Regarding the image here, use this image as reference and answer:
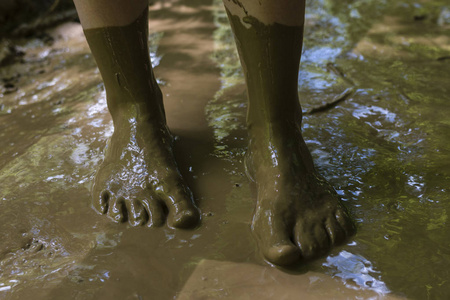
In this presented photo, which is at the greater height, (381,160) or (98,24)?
(98,24)


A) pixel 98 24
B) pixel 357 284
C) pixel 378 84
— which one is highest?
pixel 98 24

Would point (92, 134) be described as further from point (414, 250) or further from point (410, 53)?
point (410, 53)

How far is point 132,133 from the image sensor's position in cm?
146

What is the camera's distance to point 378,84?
204 centimetres

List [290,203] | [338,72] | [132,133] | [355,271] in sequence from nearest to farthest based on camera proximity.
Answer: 1. [355,271]
2. [290,203]
3. [132,133]
4. [338,72]

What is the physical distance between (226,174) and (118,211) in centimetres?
38

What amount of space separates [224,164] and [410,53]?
57.7 inches

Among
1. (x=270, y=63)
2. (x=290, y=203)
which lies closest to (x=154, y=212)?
(x=290, y=203)

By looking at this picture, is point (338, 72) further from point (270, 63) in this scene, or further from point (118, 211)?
point (118, 211)

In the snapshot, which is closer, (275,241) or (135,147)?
(275,241)

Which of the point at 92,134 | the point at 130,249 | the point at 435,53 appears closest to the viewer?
the point at 130,249

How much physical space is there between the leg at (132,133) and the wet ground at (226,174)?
0.07 metres

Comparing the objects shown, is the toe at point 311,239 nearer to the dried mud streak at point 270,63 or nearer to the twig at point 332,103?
the dried mud streak at point 270,63

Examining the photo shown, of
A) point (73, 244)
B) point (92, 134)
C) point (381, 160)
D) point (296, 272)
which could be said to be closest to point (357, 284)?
point (296, 272)
